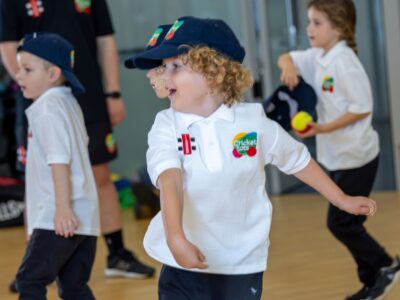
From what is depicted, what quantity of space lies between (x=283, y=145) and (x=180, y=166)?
0.31 metres

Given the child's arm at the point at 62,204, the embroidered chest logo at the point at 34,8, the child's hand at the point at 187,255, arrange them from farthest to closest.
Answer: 1. the embroidered chest logo at the point at 34,8
2. the child's arm at the point at 62,204
3. the child's hand at the point at 187,255

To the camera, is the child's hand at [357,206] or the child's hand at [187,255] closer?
the child's hand at [187,255]

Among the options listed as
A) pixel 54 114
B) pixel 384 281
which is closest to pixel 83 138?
pixel 54 114

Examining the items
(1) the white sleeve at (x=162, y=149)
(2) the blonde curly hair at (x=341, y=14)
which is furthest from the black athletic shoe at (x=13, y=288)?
(1) the white sleeve at (x=162, y=149)

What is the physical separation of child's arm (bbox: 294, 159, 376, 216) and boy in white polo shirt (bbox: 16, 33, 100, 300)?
0.94 meters

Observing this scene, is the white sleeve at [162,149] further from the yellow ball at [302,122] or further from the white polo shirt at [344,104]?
the white polo shirt at [344,104]

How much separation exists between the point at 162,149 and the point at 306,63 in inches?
63.7

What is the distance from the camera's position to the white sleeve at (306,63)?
370 centimetres

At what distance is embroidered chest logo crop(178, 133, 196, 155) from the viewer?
89.3 inches

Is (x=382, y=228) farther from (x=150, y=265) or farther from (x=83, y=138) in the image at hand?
(x=83, y=138)

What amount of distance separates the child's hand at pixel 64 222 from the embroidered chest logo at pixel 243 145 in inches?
35.5

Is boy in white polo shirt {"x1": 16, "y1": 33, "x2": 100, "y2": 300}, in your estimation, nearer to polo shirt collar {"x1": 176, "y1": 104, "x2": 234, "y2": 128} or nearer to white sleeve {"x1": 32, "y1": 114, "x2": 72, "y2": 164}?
white sleeve {"x1": 32, "y1": 114, "x2": 72, "y2": 164}

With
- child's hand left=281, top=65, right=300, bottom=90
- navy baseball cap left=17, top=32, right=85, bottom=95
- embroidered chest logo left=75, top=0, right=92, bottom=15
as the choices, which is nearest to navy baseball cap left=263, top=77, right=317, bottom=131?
child's hand left=281, top=65, right=300, bottom=90

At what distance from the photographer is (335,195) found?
239 centimetres
